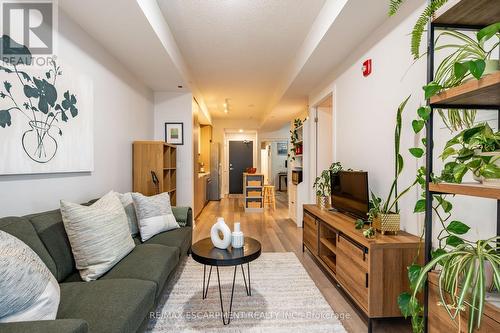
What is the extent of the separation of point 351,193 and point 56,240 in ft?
8.06

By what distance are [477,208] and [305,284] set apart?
1.54 metres

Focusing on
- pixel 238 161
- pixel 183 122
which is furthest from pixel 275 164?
pixel 183 122

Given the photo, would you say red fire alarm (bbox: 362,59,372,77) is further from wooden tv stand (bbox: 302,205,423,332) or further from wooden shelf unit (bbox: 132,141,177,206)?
wooden shelf unit (bbox: 132,141,177,206)

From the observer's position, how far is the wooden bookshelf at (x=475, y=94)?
907 millimetres

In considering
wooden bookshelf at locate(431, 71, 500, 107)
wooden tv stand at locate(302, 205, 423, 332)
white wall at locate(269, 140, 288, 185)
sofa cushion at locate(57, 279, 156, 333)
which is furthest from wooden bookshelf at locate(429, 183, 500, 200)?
white wall at locate(269, 140, 288, 185)

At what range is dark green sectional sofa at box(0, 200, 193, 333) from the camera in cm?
111

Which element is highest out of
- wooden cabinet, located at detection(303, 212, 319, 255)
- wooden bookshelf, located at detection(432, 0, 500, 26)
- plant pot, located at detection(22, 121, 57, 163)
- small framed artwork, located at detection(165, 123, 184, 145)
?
wooden bookshelf, located at detection(432, 0, 500, 26)

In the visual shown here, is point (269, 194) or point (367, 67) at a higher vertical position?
point (367, 67)

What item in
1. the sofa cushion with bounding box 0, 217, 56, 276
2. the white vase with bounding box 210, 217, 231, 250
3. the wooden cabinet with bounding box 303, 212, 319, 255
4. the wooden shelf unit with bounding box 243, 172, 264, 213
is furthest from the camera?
the wooden shelf unit with bounding box 243, 172, 264, 213

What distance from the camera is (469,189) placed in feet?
3.21

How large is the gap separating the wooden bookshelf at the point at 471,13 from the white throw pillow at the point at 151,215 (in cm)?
258

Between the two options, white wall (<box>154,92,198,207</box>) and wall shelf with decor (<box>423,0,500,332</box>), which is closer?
wall shelf with decor (<box>423,0,500,332</box>)

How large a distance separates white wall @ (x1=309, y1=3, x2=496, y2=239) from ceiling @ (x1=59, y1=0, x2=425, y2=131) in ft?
0.71

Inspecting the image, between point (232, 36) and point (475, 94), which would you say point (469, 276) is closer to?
point (475, 94)
